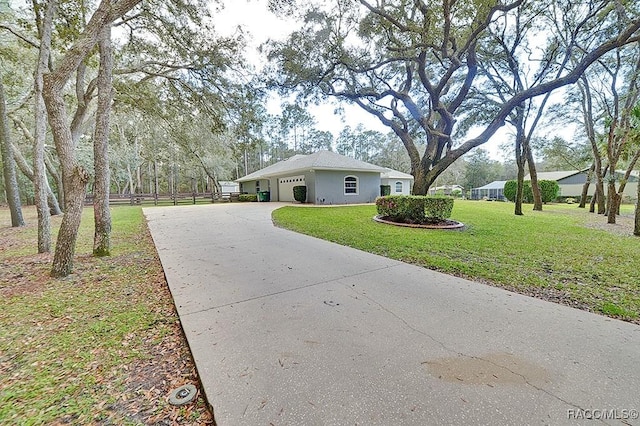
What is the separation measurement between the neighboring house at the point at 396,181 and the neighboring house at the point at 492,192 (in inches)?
496

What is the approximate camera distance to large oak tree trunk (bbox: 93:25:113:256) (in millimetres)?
5254

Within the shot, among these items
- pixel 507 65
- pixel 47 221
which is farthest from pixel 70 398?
pixel 507 65

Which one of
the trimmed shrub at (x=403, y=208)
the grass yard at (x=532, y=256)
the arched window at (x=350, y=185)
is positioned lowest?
the grass yard at (x=532, y=256)

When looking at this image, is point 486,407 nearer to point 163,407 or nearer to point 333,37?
point 163,407

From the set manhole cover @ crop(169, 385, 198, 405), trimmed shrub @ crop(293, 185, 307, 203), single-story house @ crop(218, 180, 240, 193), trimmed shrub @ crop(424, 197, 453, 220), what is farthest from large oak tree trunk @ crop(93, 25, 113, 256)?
single-story house @ crop(218, 180, 240, 193)

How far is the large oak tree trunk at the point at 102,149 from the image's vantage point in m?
5.25

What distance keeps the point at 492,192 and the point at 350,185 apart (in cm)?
2400

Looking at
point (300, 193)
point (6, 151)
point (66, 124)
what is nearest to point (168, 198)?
point (300, 193)

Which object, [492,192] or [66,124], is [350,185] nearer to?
[66,124]

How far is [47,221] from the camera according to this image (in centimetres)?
551

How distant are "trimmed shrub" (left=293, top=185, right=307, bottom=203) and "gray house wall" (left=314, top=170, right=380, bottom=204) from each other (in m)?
0.38

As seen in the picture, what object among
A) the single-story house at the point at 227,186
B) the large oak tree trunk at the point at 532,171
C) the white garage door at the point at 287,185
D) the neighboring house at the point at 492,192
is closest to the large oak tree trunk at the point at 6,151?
the white garage door at the point at 287,185

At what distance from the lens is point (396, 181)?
2378cm

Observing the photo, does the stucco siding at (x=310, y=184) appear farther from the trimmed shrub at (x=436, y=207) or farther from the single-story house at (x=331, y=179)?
the trimmed shrub at (x=436, y=207)
